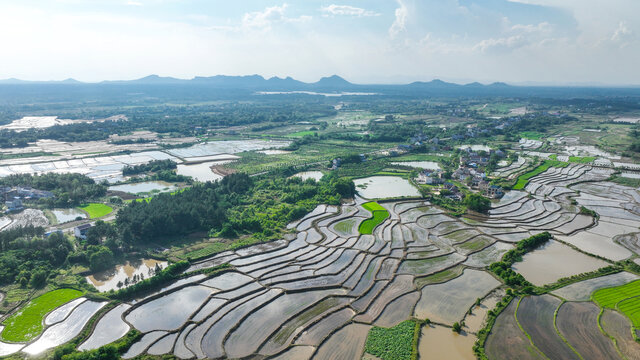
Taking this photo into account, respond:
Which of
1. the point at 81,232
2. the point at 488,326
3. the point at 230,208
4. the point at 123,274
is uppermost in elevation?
the point at 81,232

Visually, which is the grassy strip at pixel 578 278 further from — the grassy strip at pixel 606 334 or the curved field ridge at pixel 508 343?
Answer: the curved field ridge at pixel 508 343

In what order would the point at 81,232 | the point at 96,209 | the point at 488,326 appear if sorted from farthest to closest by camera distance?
the point at 96,209 → the point at 81,232 → the point at 488,326

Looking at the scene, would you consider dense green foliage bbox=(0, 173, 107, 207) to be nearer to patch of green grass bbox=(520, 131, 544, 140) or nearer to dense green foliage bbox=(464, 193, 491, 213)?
dense green foliage bbox=(464, 193, 491, 213)

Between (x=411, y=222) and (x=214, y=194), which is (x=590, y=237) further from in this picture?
(x=214, y=194)

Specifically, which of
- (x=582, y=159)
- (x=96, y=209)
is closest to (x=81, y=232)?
(x=96, y=209)

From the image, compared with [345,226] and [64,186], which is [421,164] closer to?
[345,226]

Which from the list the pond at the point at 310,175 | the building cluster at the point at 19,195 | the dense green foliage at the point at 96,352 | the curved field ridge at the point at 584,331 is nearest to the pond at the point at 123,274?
the dense green foliage at the point at 96,352
